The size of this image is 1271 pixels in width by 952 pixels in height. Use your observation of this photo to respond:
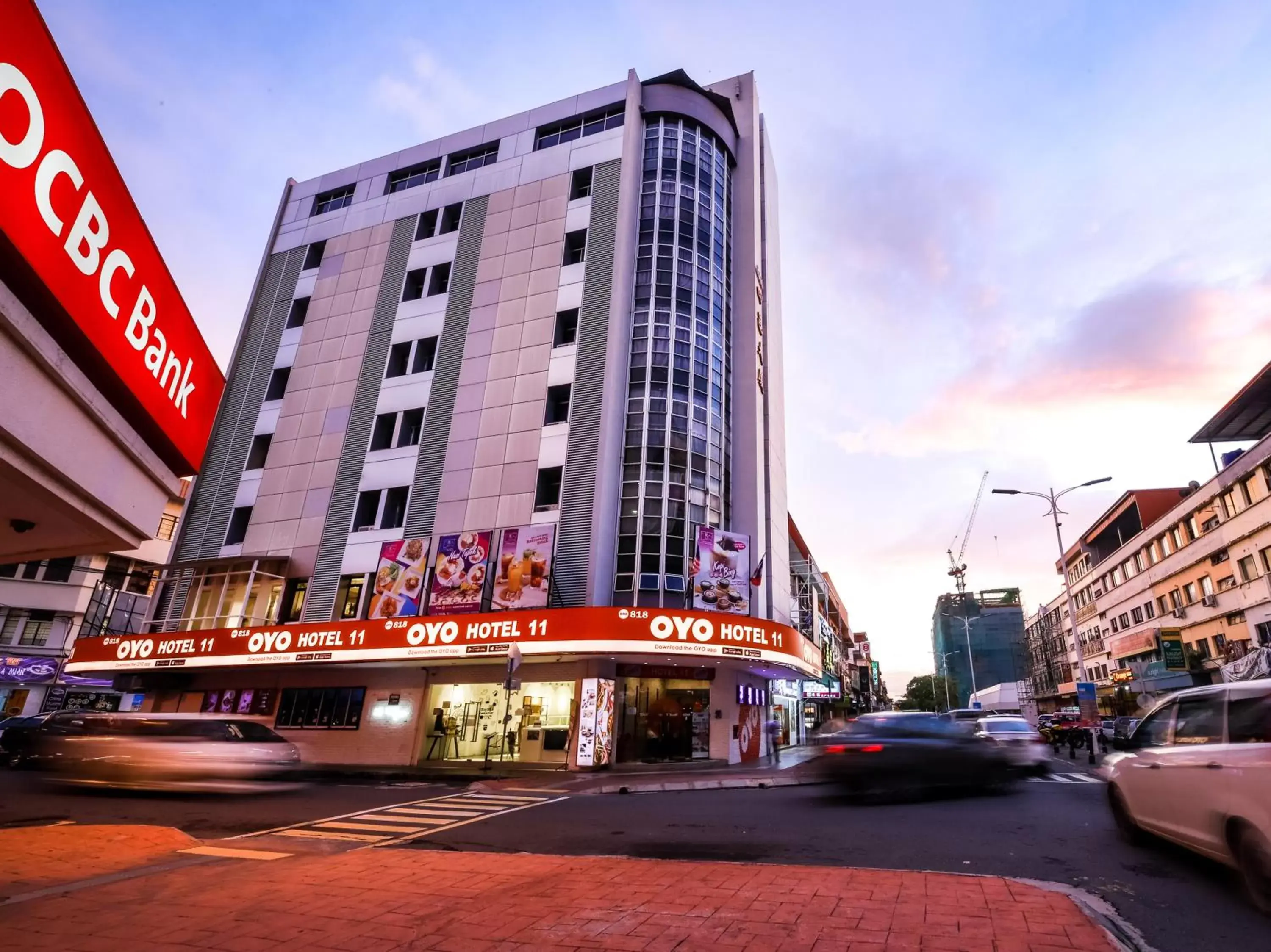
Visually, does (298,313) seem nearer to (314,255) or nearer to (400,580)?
(314,255)

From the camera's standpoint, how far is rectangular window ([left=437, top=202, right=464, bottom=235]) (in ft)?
115

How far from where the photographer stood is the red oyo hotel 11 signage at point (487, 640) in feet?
67.0

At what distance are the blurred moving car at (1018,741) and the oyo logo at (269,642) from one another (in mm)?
23000

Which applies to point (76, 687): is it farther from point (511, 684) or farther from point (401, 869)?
point (401, 869)

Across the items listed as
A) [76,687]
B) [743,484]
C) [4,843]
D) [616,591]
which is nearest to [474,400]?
[616,591]

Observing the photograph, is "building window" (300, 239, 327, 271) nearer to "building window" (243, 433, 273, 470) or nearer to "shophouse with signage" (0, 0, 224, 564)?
"building window" (243, 433, 273, 470)

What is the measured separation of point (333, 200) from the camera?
132 ft

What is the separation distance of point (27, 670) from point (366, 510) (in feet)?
89.7

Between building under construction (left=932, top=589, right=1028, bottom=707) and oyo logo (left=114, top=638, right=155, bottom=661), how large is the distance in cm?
10847

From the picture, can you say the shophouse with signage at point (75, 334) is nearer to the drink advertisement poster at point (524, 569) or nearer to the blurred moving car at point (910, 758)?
the blurred moving car at point (910, 758)

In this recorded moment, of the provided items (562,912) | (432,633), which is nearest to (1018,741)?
(562,912)

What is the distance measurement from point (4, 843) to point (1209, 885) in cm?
1302

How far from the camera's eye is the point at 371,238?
36625 mm

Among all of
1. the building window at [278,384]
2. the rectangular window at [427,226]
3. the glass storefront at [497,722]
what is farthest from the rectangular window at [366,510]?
the rectangular window at [427,226]
